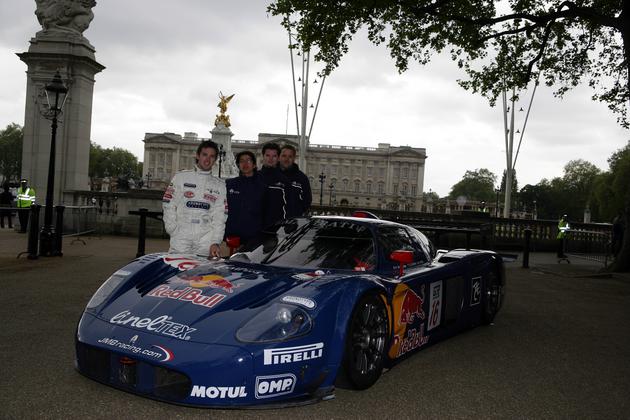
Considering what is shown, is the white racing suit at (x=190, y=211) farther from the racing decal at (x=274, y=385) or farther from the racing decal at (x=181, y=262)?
the racing decal at (x=274, y=385)

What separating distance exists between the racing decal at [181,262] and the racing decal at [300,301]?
127 cm

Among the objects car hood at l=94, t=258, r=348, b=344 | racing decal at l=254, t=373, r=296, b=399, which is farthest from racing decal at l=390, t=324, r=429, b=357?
racing decal at l=254, t=373, r=296, b=399

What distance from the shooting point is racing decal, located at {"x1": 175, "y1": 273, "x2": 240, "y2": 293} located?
402 cm

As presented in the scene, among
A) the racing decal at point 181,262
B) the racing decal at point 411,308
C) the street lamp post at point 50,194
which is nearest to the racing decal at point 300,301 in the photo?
the racing decal at point 411,308

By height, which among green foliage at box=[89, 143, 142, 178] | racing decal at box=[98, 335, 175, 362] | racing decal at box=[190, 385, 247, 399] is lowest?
racing decal at box=[190, 385, 247, 399]

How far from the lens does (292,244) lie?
5.02m

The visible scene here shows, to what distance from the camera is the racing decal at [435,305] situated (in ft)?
16.7

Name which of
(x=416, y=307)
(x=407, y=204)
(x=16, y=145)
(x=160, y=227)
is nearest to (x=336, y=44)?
(x=160, y=227)

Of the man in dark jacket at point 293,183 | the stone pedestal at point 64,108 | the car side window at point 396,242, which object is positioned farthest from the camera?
the stone pedestal at point 64,108

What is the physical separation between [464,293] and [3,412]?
4.29 meters

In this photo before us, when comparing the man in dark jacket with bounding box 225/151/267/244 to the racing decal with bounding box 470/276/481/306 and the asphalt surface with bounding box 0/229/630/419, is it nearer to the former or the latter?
the asphalt surface with bounding box 0/229/630/419

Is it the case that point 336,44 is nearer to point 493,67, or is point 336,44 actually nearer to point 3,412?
point 493,67

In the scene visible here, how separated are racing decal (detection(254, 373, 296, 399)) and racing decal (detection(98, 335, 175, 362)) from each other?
535 millimetres

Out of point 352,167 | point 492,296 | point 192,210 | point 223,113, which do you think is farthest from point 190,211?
point 352,167
